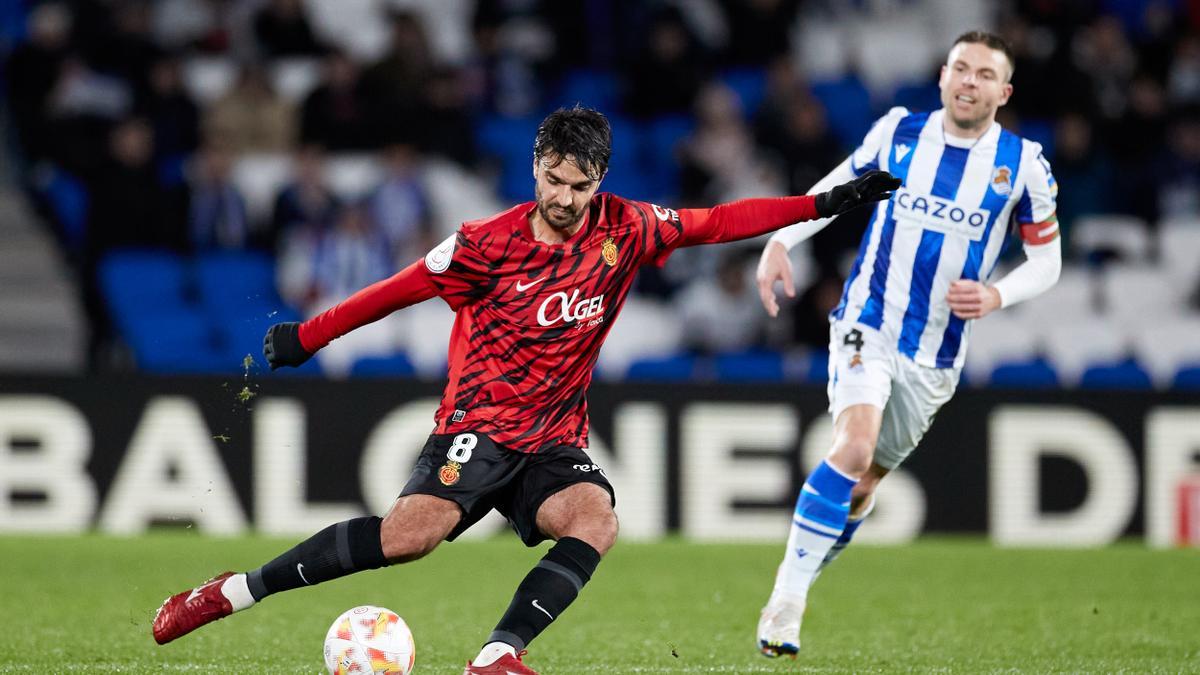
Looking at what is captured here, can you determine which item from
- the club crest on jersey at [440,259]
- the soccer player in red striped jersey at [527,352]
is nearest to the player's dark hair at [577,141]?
the soccer player in red striped jersey at [527,352]

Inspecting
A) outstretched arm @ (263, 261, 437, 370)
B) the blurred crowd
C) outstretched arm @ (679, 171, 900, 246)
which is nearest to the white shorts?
outstretched arm @ (679, 171, 900, 246)

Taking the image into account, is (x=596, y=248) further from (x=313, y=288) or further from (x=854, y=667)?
(x=313, y=288)

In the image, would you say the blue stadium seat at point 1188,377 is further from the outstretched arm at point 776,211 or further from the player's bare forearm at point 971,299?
the outstretched arm at point 776,211

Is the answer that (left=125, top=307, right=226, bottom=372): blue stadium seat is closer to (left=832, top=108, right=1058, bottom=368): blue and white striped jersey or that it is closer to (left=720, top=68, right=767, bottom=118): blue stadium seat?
(left=720, top=68, right=767, bottom=118): blue stadium seat

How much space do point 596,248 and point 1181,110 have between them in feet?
31.5

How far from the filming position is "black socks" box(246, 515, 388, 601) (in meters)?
4.81

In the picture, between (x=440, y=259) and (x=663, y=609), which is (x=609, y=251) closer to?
(x=440, y=259)

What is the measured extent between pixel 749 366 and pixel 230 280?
3.65 meters

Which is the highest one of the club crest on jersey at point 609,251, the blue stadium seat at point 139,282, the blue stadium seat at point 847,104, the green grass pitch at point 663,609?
the blue stadium seat at point 847,104

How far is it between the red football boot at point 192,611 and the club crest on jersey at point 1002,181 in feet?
9.97

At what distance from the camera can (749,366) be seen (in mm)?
11094

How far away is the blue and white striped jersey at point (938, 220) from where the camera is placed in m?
6.01

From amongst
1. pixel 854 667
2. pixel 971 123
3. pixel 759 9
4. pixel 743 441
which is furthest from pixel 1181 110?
pixel 854 667

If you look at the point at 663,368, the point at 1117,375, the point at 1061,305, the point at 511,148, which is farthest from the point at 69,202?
the point at 1117,375
